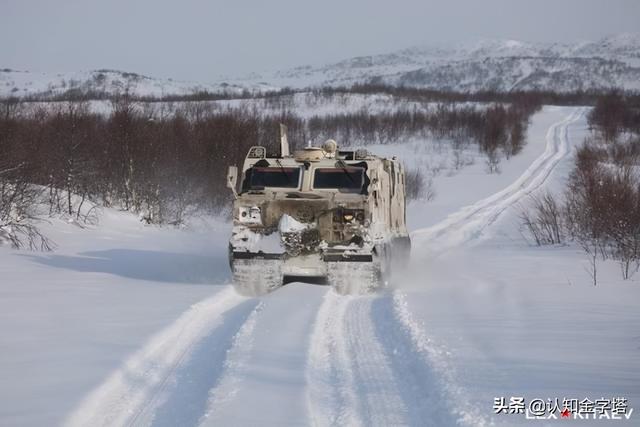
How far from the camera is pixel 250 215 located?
1053 centimetres

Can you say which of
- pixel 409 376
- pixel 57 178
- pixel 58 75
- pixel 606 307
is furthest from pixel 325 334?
pixel 58 75

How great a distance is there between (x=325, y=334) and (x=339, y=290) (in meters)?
2.93

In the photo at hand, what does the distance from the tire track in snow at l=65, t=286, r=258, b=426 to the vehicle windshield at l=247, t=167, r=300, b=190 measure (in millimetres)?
2899

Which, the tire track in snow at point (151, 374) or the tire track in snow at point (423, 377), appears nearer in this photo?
the tire track in snow at point (423, 377)

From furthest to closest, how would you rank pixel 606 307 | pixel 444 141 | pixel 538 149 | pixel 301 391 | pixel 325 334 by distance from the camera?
pixel 444 141 < pixel 538 149 < pixel 606 307 < pixel 325 334 < pixel 301 391

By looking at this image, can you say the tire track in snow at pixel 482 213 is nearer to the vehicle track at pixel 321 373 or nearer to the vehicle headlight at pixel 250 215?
the vehicle headlight at pixel 250 215

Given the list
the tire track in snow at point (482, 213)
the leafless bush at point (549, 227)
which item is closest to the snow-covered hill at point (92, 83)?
the tire track in snow at point (482, 213)

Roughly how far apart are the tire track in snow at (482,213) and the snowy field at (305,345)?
5089 millimetres

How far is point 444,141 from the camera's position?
60.8 metres

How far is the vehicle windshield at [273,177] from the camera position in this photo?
11266 mm

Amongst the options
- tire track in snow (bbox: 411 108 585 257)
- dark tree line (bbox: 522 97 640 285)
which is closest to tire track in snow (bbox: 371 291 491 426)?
dark tree line (bbox: 522 97 640 285)

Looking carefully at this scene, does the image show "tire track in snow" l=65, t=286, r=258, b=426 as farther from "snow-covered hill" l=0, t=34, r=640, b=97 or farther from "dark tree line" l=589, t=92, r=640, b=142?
"snow-covered hill" l=0, t=34, r=640, b=97

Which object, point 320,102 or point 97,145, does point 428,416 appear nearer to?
point 97,145

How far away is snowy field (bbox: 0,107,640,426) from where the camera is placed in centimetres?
508
